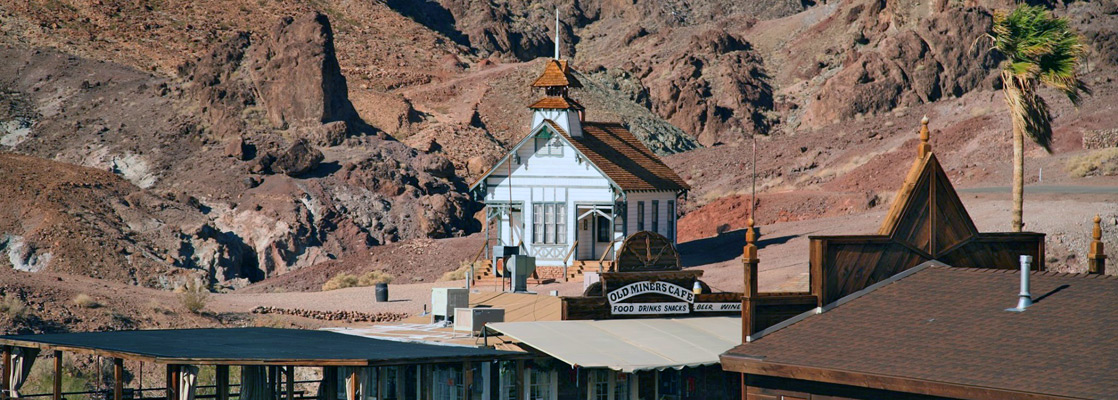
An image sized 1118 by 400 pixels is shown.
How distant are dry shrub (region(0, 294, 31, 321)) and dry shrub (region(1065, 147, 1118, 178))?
40.2 meters

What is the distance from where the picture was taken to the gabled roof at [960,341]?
1656 centimetres

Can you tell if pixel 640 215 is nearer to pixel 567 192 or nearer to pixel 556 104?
pixel 567 192

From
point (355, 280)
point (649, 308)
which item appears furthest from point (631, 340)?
point (355, 280)

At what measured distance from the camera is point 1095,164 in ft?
188

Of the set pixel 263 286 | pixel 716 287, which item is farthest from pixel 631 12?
pixel 716 287

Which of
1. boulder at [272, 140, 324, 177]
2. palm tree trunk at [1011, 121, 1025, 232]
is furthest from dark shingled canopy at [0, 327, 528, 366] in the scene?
boulder at [272, 140, 324, 177]

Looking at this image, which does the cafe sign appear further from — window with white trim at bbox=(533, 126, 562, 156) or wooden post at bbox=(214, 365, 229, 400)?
window with white trim at bbox=(533, 126, 562, 156)

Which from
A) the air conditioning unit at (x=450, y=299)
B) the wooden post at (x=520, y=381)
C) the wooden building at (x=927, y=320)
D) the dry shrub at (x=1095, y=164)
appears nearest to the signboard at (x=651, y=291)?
the wooden post at (x=520, y=381)

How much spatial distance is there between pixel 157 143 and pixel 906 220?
204 feet

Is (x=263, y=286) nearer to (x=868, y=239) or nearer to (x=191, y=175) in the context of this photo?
(x=191, y=175)

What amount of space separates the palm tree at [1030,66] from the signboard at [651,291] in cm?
928

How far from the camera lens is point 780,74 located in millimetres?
116625

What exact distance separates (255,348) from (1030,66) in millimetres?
19013

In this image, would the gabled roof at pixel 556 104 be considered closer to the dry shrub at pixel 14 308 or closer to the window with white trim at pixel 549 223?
the window with white trim at pixel 549 223
